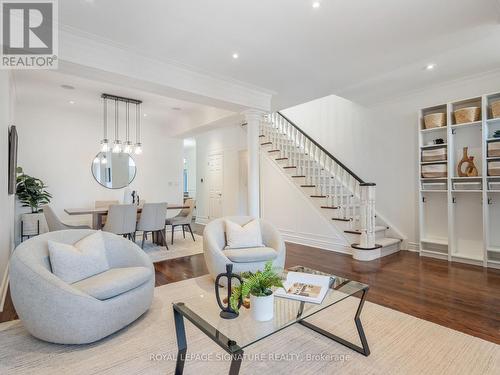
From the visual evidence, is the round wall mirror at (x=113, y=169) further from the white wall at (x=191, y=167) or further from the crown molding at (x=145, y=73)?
the white wall at (x=191, y=167)

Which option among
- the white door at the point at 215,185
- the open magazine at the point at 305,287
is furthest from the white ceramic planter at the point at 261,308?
the white door at the point at 215,185

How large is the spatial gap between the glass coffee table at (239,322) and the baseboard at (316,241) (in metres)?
2.94

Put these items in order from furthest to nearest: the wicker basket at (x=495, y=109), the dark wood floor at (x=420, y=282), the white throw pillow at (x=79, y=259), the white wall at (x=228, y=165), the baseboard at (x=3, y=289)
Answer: the white wall at (x=228, y=165) < the wicker basket at (x=495, y=109) < the baseboard at (x=3, y=289) < the dark wood floor at (x=420, y=282) < the white throw pillow at (x=79, y=259)

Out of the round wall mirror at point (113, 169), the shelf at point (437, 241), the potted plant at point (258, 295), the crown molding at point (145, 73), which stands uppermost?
the crown molding at point (145, 73)

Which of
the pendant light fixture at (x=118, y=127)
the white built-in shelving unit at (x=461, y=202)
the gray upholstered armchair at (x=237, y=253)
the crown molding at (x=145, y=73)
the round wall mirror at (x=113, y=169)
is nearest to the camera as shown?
the crown molding at (x=145, y=73)

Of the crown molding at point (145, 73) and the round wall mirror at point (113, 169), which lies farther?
the round wall mirror at point (113, 169)

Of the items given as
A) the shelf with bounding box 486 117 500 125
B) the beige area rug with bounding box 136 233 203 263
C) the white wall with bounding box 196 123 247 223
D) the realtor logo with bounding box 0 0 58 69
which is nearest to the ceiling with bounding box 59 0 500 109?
the realtor logo with bounding box 0 0 58 69

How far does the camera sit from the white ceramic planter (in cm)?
159

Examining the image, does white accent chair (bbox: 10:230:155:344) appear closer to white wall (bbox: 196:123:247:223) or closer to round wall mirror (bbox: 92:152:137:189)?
round wall mirror (bbox: 92:152:137:189)

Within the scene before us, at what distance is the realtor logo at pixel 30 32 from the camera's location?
8.12ft

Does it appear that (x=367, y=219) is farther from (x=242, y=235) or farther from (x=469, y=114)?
(x=242, y=235)

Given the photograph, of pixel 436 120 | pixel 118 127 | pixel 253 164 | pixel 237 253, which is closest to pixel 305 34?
pixel 253 164

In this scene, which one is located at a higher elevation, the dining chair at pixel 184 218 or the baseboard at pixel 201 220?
the dining chair at pixel 184 218

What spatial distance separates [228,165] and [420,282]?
5.32m
